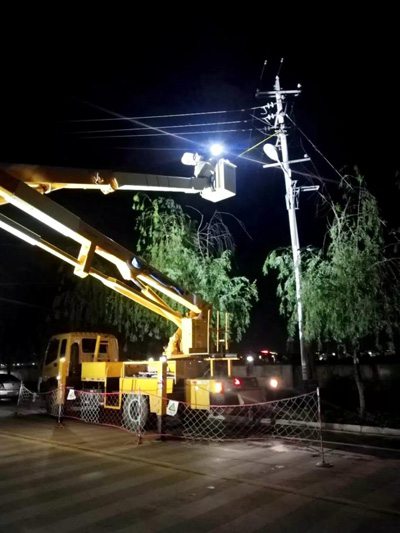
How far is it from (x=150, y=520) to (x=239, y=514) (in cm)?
100

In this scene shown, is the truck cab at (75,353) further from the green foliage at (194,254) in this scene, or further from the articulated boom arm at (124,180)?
the articulated boom arm at (124,180)

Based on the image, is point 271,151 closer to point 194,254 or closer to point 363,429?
point 194,254

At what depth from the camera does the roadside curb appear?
1170cm

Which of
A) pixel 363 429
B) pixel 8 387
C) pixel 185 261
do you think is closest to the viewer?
pixel 363 429

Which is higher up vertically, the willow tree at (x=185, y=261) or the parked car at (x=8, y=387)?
the willow tree at (x=185, y=261)

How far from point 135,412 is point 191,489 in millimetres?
5515

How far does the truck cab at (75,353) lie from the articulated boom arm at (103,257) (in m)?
3.97

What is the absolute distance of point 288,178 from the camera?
1552 cm

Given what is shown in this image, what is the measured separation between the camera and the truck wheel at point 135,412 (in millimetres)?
11664

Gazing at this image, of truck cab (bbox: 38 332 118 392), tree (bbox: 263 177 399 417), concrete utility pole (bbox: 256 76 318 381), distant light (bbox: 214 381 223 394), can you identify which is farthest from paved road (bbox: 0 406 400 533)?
truck cab (bbox: 38 332 118 392)

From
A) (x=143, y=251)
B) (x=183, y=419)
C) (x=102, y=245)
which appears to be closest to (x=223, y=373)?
(x=183, y=419)

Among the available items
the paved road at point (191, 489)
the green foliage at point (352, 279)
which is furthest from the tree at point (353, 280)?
the paved road at point (191, 489)

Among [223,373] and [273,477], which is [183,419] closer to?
[223,373]

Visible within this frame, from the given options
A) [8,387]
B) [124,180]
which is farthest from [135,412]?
[8,387]
